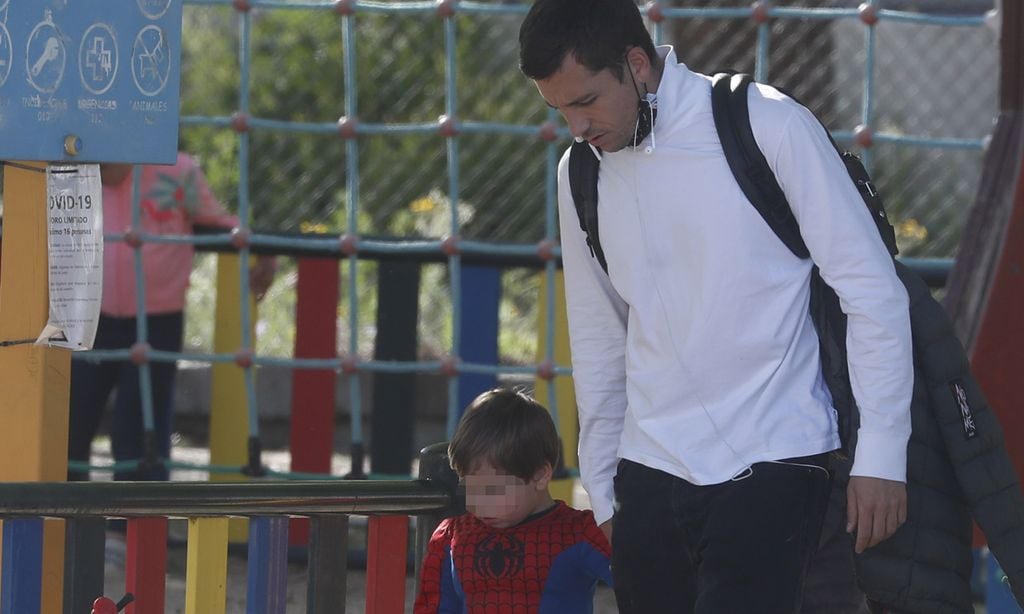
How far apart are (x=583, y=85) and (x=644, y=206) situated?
20 centimetres

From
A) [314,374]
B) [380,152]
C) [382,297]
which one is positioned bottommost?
[314,374]

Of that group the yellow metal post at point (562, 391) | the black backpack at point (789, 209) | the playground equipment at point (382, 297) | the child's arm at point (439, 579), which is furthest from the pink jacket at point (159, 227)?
the black backpack at point (789, 209)

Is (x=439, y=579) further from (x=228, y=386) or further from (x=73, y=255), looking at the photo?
(x=228, y=386)

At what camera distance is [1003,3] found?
390 cm

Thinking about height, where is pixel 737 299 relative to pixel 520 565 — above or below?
above

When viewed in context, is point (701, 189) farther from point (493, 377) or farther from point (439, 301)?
point (439, 301)

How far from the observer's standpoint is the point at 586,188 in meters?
2.44

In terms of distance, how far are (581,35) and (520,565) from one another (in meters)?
0.92

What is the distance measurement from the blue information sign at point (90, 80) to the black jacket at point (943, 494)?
→ 125cm

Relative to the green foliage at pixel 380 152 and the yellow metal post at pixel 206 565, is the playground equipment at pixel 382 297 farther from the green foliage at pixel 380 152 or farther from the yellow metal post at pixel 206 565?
the green foliage at pixel 380 152

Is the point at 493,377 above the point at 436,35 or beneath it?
beneath

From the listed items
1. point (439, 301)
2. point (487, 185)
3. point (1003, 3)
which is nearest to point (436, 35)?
point (487, 185)

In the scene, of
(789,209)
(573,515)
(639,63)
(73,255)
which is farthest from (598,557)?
(73,255)

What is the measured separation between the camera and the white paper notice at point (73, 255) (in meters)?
2.64
